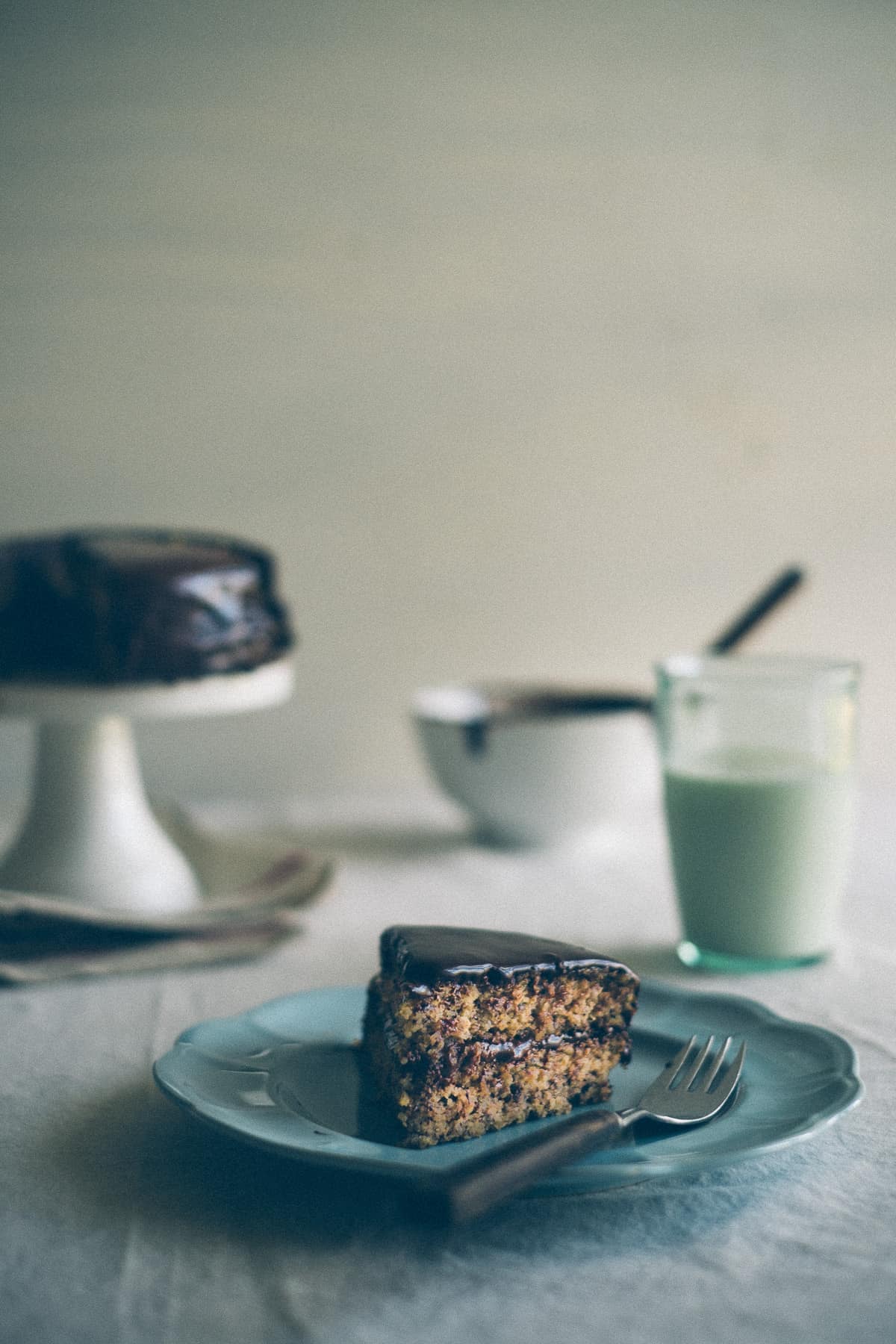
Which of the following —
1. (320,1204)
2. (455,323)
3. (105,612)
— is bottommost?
(320,1204)

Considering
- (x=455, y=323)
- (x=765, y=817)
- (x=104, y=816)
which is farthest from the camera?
(x=455, y=323)

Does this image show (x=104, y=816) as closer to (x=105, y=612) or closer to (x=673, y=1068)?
(x=105, y=612)

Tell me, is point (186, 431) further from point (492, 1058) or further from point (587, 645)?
point (492, 1058)

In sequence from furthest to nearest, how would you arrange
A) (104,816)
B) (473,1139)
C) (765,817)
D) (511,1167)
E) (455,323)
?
(455,323) → (104,816) → (765,817) → (473,1139) → (511,1167)

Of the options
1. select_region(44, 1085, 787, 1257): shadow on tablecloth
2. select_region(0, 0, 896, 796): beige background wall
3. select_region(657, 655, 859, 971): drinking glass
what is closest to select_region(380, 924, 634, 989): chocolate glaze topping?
select_region(44, 1085, 787, 1257): shadow on tablecloth

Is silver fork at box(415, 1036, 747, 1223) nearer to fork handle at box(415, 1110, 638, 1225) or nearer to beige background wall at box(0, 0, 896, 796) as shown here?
fork handle at box(415, 1110, 638, 1225)

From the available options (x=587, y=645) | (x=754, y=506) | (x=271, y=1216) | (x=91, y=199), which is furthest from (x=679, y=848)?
(x=91, y=199)

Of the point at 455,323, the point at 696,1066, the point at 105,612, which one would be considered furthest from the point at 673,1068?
the point at 455,323
